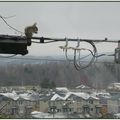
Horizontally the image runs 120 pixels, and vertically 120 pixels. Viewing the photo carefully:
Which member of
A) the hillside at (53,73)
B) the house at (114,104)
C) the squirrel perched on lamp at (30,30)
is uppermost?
the squirrel perched on lamp at (30,30)

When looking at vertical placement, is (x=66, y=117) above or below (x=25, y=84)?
below

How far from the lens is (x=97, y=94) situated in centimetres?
441

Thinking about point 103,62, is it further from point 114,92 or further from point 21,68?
point 21,68

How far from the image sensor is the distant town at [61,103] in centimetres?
432

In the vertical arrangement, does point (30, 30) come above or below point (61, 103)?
Result: above

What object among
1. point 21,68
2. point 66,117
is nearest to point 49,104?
point 66,117

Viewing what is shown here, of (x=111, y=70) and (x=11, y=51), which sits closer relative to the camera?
(x=11, y=51)

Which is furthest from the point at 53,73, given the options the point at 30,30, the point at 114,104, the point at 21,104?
the point at 114,104

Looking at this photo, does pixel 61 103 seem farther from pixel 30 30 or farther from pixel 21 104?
pixel 30 30

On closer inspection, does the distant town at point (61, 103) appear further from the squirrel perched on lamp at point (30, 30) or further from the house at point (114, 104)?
the squirrel perched on lamp at point (30, 30)

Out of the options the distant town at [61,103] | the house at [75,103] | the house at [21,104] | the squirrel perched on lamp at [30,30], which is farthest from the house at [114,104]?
the squirrel perched on lamp at [30,30]

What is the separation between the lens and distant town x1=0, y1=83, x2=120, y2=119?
432cm

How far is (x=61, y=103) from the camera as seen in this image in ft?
14.5

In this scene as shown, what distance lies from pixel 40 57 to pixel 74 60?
46 cm
